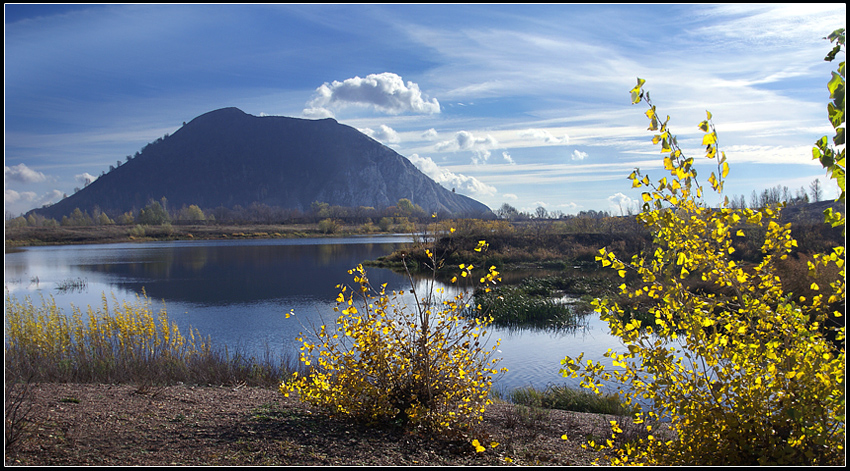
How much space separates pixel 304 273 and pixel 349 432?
25940 mm

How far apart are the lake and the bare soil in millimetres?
1415

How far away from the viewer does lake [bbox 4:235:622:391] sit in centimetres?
1229

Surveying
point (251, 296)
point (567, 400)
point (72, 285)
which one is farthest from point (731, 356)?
point (72, 285)

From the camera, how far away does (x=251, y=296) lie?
21.5 m

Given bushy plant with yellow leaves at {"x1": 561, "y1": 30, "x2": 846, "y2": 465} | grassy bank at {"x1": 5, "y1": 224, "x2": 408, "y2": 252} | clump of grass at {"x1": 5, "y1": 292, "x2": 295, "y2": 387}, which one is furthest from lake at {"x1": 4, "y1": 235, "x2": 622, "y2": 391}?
grassy bank at {"x1": 5, "y1": 224, "x2": 408, "y2": 252}

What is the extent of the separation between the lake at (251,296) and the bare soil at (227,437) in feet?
4.64

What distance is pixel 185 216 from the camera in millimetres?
149000

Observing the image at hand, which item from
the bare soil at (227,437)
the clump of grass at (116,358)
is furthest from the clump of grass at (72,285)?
the bare soil at (227,437)

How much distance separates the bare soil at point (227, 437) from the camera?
12.9ft

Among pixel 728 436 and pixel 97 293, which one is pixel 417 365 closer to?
pixel 728 436

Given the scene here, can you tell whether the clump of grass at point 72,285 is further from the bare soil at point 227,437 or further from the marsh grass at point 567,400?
the marsh grass at point 567,400

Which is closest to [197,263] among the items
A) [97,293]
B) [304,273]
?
[304,273]

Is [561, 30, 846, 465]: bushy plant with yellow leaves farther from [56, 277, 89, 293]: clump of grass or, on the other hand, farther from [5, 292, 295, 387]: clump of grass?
[56, 277, 89, 293]: clump of grass

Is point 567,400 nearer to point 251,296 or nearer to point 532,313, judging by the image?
point 532,313
